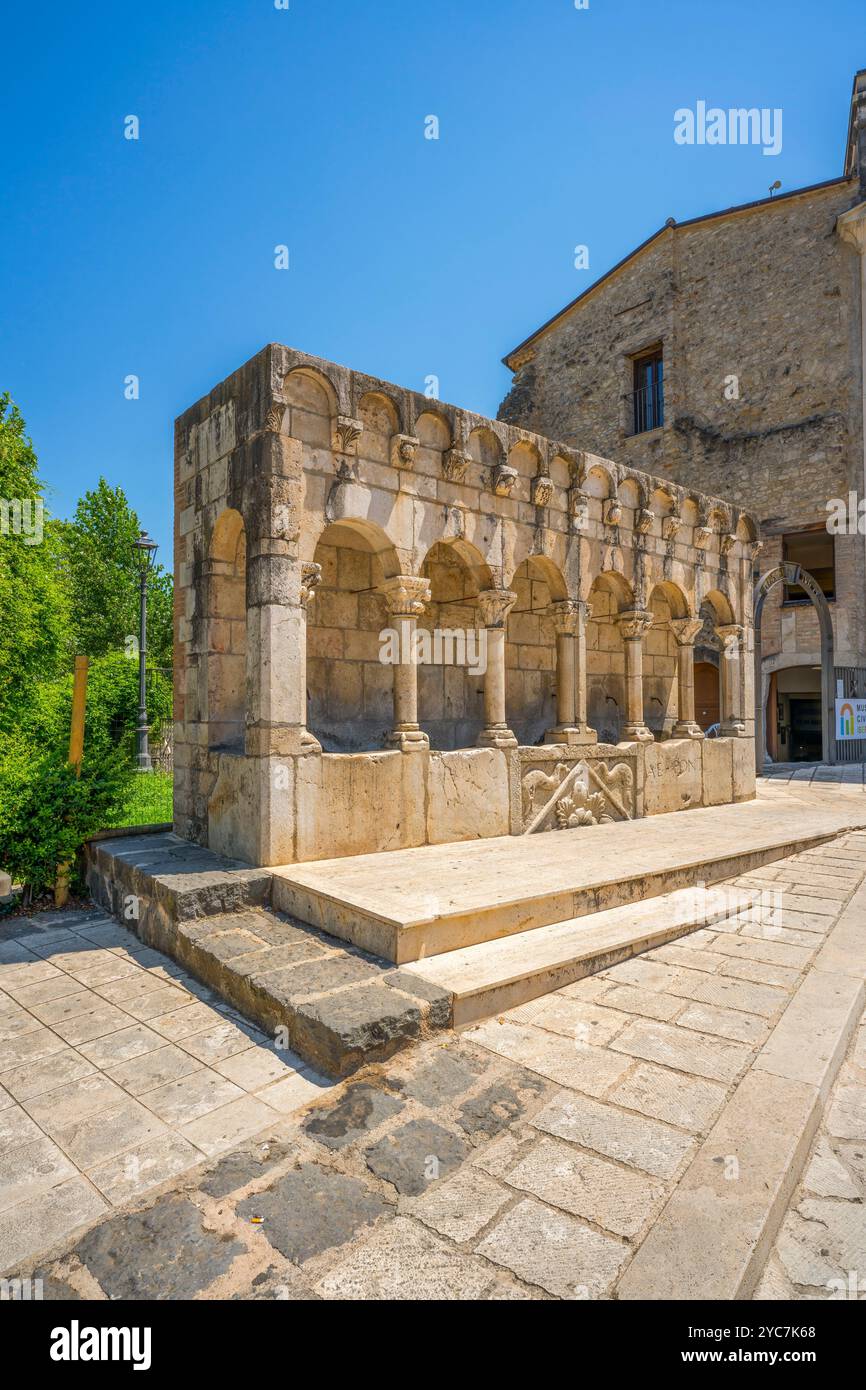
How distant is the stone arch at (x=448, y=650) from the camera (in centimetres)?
707

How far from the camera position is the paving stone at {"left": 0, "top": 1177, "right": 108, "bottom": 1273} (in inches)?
76.0

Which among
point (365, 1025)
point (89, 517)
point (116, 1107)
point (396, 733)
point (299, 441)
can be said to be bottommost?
point (116, 1107)

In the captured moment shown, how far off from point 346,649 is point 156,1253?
492cm

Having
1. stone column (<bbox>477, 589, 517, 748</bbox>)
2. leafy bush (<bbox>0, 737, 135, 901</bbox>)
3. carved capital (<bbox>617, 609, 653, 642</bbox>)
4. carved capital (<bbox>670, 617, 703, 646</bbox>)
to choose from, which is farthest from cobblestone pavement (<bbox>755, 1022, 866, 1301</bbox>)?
carved capital (<bbox>670, 617, 703, 646</bbox>)

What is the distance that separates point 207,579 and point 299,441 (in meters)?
1.38

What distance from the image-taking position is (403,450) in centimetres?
546

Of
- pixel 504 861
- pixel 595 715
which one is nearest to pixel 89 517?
pixel 595 715

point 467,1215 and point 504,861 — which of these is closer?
point 467,1215

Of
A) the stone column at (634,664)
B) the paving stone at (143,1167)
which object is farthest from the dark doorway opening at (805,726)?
the paving stone at (143,1167)

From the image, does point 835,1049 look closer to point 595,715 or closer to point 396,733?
point 396,733

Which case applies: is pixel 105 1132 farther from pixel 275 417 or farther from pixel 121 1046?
pixel 275 417

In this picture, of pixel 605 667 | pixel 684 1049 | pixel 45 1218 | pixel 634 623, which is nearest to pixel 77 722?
pixel 45 1218

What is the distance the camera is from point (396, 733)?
551cm

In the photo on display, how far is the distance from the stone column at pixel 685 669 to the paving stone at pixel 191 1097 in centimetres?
694
